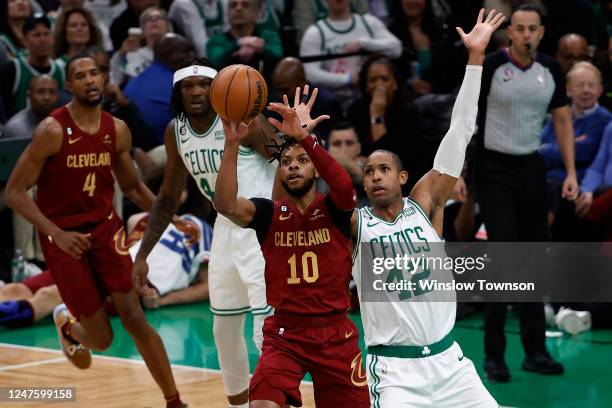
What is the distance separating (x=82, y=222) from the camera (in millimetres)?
8430

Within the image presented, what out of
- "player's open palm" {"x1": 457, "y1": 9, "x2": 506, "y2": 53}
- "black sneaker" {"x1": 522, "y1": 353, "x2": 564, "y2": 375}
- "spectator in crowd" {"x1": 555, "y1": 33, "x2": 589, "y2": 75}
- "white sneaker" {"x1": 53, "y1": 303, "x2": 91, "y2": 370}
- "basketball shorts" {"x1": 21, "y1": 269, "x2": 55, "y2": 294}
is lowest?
"black sneaker" {"x1": 522, "y1": 353, "x2": 564, "y2": 375}

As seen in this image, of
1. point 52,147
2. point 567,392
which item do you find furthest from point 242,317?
point 567,392

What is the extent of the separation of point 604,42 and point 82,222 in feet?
26.9

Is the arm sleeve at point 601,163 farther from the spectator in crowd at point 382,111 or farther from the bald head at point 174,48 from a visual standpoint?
the bald head at point 174,48

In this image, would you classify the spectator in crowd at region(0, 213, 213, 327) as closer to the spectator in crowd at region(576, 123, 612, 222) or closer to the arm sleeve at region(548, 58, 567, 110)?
the spectator in crowd at region(576, 123, 612, 222)

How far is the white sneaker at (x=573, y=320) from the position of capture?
10539mm

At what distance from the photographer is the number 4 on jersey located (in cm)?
846

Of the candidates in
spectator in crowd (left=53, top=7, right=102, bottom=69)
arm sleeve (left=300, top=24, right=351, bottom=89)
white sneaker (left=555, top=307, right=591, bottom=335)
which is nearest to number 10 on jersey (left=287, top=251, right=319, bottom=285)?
white sneaker (left=555, top=307, right=591, bottom=335)

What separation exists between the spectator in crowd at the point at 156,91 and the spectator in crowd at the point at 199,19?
104cm

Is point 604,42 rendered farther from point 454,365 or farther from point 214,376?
point 454,365

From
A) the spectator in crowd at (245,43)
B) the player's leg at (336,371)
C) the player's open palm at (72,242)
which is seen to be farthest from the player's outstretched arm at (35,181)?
the spectator in crowd at (245,43)

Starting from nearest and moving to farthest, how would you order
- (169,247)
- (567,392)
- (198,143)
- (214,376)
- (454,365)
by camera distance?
(454,365)
(198,143)
(567,392)
(214,376)
(169,247)

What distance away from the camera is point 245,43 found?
13.3 meters

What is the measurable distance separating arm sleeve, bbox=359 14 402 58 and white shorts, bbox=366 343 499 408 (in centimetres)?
746
